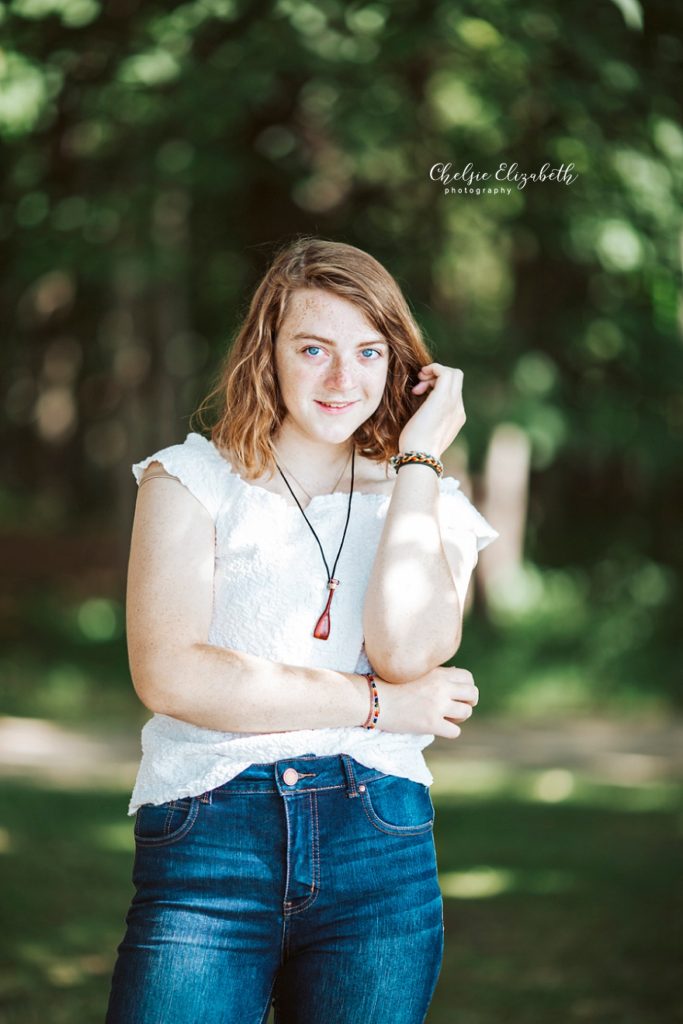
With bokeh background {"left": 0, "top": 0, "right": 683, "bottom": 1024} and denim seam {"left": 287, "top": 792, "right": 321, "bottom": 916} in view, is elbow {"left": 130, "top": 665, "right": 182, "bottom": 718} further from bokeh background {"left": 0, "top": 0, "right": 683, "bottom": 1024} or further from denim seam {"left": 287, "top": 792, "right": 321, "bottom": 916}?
bokeh background {"left": 0, "top": 0, "right": 683, "bottom": 1024}

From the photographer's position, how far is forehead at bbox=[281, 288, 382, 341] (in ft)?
7.68

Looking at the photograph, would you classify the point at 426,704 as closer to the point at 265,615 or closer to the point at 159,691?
the point at 265,615

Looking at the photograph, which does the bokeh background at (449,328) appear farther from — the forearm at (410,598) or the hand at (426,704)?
the hand at (426,704)

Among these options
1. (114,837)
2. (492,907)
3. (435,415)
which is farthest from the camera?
(114,837)

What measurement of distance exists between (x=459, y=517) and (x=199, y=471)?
0.49 metres

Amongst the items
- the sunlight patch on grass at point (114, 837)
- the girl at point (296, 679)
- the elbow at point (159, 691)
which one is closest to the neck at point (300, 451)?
the girl at point (296, 679)

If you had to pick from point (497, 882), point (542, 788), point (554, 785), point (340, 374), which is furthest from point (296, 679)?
point (554, 785)

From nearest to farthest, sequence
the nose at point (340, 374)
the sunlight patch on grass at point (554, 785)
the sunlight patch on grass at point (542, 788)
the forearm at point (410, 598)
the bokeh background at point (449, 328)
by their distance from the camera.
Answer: the forearm at point (410, 598) → the nose at point (340, 374) → the bokeh background at point (449, 328) → the sunlight patch on grass at point (542, 788) → the sunlight patch on grass at point (554, 785)

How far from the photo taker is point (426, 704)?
7.52ft

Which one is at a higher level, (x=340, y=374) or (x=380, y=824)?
(x=340, y=374)

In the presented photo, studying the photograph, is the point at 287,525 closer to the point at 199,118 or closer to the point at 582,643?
the point at 199,118

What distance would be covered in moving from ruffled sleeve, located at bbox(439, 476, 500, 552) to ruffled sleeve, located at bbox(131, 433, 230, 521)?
41 cm

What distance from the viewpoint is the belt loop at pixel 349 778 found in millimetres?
2158

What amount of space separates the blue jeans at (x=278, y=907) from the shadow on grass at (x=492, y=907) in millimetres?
2717
